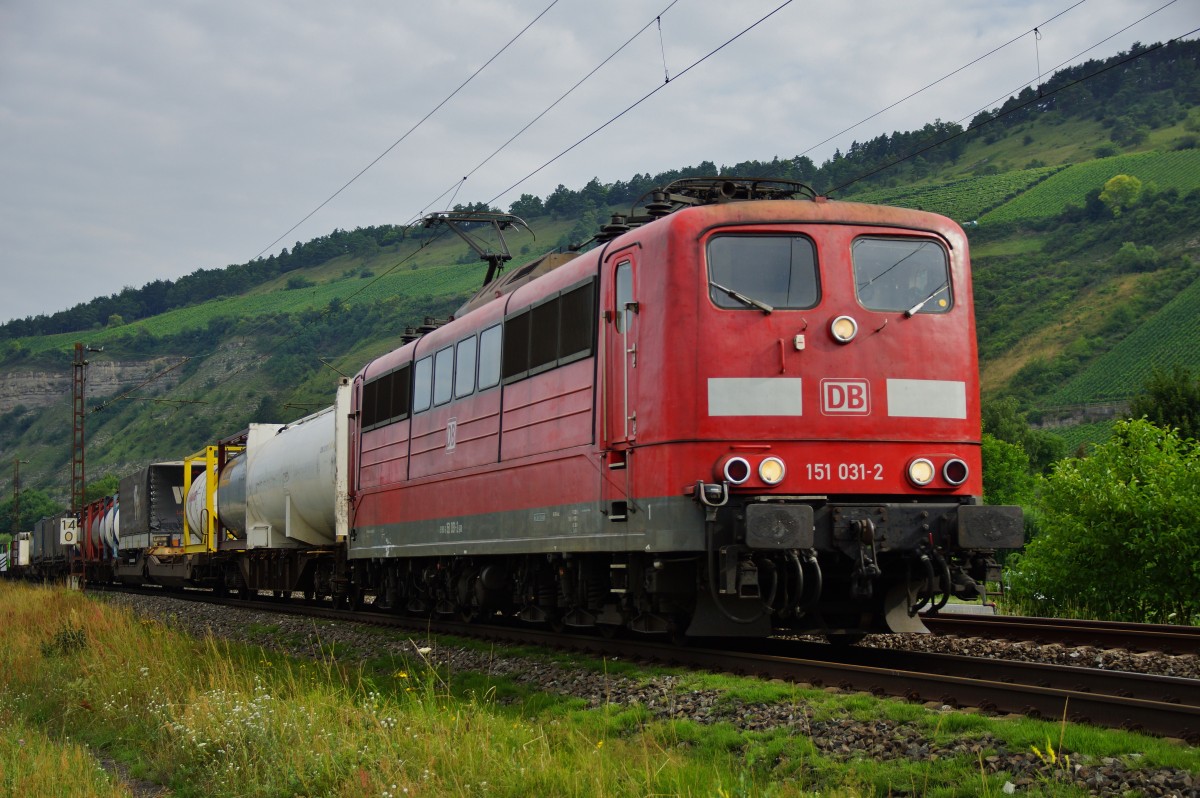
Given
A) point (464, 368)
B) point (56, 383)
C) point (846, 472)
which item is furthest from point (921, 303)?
point (56, 383)

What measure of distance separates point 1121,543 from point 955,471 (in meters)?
6.92

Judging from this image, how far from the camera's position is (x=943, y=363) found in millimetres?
10859

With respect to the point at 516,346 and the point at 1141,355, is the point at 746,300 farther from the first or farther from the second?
the point at 1141,355

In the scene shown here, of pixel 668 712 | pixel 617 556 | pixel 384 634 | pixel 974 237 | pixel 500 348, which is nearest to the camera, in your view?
pixel 668 712

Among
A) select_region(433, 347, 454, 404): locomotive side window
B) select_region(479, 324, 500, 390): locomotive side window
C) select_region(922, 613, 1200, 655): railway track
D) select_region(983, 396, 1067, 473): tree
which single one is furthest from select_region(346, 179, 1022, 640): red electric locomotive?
select_region(983, 396, 1067, 473): tree

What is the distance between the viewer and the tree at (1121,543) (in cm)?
1585

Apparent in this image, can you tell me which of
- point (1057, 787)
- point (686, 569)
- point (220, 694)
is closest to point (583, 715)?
point (686, 569)

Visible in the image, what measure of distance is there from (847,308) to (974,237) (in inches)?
4515

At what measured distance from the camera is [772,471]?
10180 mm

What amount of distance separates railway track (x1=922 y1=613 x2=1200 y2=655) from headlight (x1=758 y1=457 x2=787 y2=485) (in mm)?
3267

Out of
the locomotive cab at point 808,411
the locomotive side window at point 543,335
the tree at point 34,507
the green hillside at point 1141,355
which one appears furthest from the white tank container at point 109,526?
the tree at point 34,507

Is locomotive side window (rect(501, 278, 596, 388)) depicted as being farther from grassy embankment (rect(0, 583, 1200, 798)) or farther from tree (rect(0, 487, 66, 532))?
tree (rect(0, 487, 66, 532))

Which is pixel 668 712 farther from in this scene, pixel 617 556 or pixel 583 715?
pixel 617 556

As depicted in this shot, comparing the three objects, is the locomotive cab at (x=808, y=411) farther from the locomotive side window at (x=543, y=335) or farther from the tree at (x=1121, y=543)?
the tree at (x=1121, y=543)
